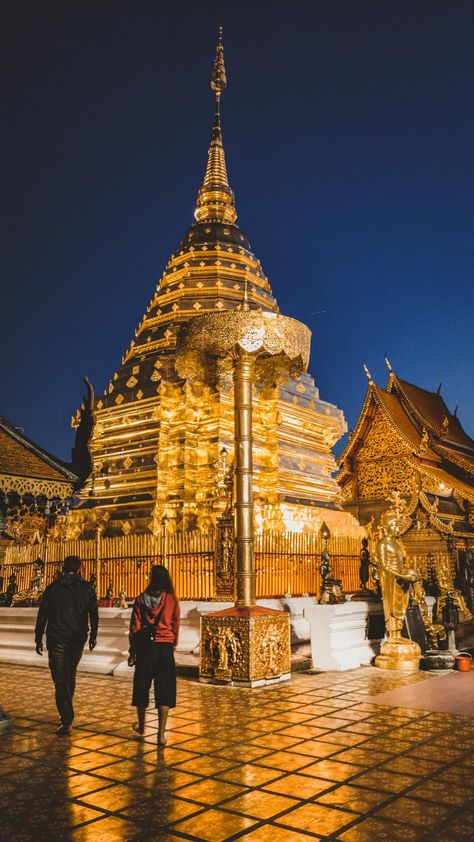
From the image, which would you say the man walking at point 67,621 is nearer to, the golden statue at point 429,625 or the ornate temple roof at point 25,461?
the ornate temple roof at point 25,461

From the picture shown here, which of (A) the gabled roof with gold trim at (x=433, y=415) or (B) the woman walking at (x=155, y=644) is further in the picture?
(A) the gabled roof with gold trim at (x=433, y=415)

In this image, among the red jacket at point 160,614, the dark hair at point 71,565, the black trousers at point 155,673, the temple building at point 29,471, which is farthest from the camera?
the temple building at point 29,471

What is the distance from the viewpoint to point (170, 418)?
527 inches

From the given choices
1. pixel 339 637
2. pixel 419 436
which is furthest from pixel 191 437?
pixel 419 436

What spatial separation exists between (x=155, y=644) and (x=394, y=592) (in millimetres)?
4757

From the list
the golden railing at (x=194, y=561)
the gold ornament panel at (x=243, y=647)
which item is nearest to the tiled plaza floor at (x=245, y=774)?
the gold ornament panel at (x=243, y=647)

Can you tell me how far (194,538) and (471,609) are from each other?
742cm

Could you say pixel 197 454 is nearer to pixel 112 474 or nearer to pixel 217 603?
pixel 112 474

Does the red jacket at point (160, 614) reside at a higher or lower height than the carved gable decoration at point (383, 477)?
lower

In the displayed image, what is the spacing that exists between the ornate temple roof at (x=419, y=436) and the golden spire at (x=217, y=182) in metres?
6.86

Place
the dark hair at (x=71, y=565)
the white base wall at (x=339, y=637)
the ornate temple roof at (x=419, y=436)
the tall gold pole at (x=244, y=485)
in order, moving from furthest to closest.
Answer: the ornate temple roof at (x=419, y=436) < the white base wall at (x=339, y=637) < the tall gold pole at (x=244, y=485) < the dark hair at (x=71, y=565)

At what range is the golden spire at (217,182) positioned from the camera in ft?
61.7

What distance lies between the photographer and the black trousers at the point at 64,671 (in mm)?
5094

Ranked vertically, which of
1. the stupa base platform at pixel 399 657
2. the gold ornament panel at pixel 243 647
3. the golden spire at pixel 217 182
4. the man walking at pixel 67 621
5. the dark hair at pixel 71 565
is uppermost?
the golden spire at pixel 217 182
